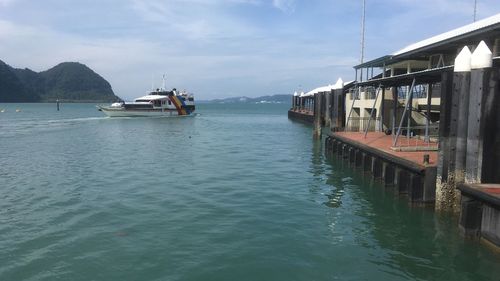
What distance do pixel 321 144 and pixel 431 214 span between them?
24.2m

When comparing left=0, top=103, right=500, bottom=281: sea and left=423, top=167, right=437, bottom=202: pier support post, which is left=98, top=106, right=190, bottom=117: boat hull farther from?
left=423, top=167, right=437, bottom=202: pier support post

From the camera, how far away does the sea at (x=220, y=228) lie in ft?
34.2

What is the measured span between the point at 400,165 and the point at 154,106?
63240 mm

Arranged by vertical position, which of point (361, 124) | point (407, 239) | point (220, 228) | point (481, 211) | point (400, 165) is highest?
point (361, 124)

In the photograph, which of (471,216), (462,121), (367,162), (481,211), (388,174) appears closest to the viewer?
(481,211)

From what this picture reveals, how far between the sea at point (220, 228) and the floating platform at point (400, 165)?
509 mm

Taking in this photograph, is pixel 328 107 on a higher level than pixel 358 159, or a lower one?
higher

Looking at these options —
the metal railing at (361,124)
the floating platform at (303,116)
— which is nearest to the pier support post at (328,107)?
the metal railing at (361,124)

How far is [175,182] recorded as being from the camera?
2048 centimetres

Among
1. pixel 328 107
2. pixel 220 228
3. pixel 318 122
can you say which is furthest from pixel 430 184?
pixel 328 107

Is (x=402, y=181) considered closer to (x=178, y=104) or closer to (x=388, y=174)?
(x=388, y=174)

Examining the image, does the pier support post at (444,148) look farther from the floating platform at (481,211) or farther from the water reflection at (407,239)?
the floating platform at (481,211)

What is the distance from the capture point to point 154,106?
75625 mm

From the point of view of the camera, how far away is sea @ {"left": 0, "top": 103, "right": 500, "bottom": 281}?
34.2ft
